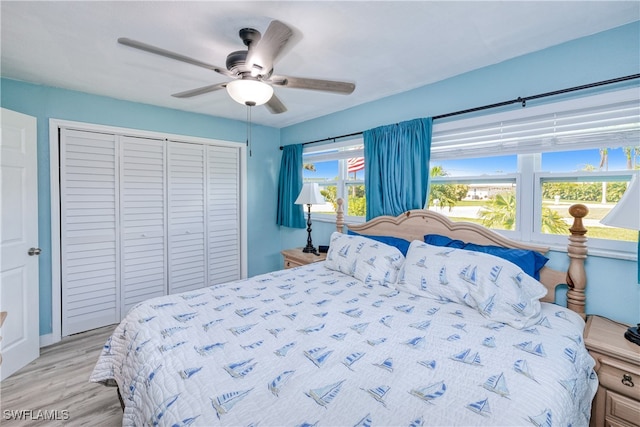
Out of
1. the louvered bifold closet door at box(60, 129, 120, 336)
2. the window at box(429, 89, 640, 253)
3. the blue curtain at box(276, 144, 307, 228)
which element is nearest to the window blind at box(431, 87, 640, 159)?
the window at box(429, 89, 640, 253)

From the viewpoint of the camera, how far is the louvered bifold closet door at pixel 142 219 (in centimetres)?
322

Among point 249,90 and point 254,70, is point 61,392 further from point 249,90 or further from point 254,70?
point 254,70

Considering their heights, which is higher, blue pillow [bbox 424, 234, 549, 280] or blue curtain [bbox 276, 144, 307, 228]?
blue curtain [bbox 276, 144, 307, 228]

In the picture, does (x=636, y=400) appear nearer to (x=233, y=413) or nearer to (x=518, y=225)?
(x=518, y=225)

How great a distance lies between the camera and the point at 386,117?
3.00 metres

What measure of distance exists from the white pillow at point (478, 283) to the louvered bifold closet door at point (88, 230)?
3.03 m

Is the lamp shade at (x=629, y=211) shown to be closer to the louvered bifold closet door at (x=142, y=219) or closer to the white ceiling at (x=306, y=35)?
the white ceiling at (x=306, y=35)

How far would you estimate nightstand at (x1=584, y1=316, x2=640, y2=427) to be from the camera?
4.59ft

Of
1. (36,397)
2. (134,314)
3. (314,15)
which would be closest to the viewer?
(314,15)

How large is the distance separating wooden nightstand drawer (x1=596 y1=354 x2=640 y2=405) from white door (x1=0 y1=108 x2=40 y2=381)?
12.8 feet

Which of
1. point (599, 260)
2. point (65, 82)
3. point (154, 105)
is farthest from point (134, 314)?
point (599, 260)

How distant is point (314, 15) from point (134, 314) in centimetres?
204

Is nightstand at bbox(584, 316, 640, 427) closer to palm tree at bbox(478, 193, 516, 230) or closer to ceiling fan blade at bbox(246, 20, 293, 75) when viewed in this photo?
palm tree at bbox(478, 193, 516, 230)

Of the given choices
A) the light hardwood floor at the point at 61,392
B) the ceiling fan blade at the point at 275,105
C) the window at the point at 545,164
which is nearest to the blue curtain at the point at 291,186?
the ceiling fan blade at the point at 275,105
